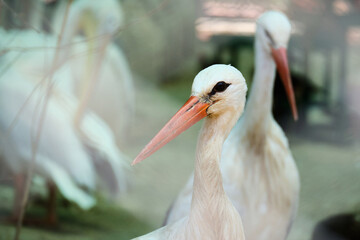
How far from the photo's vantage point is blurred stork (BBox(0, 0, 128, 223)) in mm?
2268

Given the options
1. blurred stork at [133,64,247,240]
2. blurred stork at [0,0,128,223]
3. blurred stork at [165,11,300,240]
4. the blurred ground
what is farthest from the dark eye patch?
blurred stork at [0,0,128,223]

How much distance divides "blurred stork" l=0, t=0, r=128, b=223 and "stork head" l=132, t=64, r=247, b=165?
46.3 inches

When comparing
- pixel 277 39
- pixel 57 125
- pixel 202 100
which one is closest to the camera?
pixel 202 100

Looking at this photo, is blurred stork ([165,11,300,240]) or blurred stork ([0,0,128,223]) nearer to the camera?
blurred stork ([165,11,300,240])

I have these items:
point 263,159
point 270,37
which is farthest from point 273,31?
point 263,159

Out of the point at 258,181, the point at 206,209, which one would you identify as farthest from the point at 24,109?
the point at 206,209

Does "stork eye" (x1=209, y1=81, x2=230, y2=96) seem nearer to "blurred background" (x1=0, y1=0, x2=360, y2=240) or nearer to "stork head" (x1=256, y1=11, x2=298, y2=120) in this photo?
"stork head" (x1=256, y1=11, x2=298, y2=120)

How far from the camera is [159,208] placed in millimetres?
2373

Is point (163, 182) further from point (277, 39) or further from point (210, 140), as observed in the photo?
point (210, 140)

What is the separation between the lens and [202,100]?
1.12m

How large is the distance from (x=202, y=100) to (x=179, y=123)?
2.6 inches

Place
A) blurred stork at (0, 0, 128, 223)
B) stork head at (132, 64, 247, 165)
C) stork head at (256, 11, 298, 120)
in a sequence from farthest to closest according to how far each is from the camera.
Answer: blurred stork at (0, 0, 128, 223), stork head at (256, 11, 298, 120), stork head at (132, 64, 247, 165)

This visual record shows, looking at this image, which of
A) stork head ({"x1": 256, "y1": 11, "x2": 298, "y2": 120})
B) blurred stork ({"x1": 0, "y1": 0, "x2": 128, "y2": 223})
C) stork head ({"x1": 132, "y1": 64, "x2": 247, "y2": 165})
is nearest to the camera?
stork head ({"x1": 132, "y1": 64, "x2": 247, "y2": 165})

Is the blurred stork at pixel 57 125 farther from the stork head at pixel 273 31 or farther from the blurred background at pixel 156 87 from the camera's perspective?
the stork head at pixel 273 31
